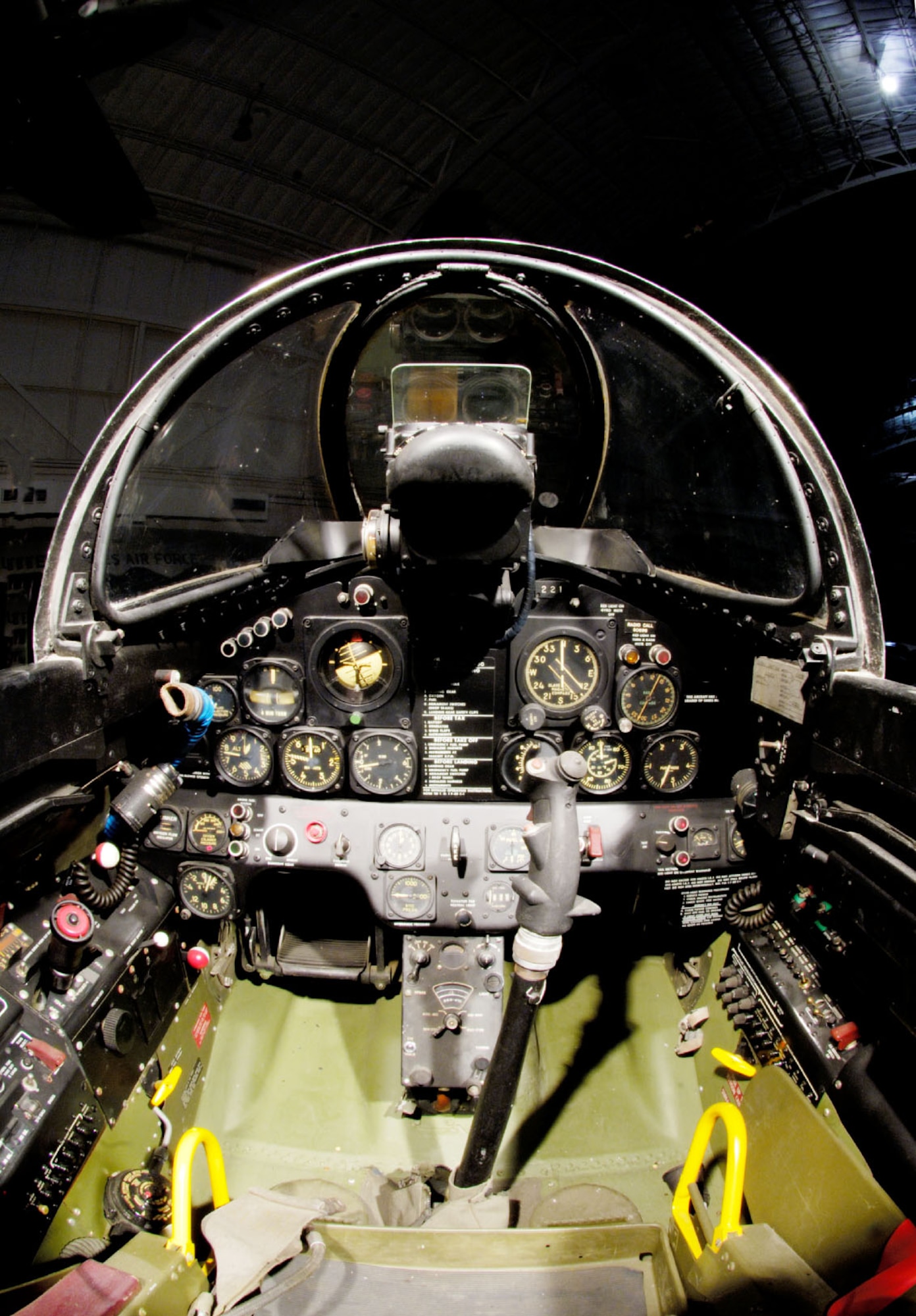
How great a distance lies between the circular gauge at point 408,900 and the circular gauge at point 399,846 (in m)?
0.08

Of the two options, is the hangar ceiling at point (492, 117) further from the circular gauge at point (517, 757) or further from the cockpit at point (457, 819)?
the circular gauge at point (517, 757)

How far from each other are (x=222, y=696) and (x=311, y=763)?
449 millimetres

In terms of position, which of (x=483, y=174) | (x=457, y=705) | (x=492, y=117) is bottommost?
(x=457, y=705)

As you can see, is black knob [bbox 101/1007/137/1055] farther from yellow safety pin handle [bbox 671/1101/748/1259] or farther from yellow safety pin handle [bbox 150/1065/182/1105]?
yellow safety pin handle [bbox 671/1101/748/1259]

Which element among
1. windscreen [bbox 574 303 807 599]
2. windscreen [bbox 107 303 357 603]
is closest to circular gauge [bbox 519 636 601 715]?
windscreen [bbox 574 303 807 599]

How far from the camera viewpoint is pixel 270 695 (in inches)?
102

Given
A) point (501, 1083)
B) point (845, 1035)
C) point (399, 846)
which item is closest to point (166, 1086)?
point (399, 846)

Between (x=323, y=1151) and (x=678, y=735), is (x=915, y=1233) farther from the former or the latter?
(x=323, y=1151)

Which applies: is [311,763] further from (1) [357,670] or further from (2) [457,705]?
(2) [457,705]

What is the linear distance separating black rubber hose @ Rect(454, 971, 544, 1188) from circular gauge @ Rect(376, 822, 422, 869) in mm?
913

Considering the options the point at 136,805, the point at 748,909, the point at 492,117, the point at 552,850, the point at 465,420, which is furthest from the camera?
the point at 492,117

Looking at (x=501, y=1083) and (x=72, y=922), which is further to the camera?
(x=72, y=922)

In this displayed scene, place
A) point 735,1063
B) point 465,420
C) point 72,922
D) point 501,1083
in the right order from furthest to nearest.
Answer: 1. point 465,420
2. point 735,1063
3. point 72,922
4. point 501,1083

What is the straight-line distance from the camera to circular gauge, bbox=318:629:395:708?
258cm
